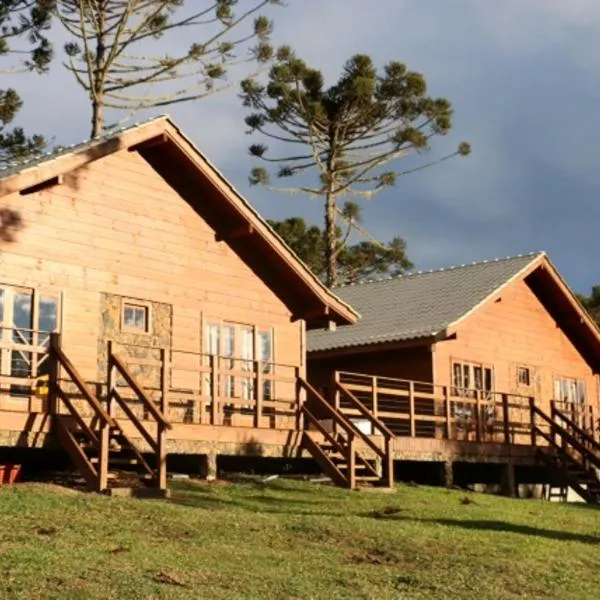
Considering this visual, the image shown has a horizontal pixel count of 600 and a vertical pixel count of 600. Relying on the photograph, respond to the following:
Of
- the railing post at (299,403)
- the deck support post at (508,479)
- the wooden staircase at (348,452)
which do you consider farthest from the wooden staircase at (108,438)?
the deck support post at (508,479)

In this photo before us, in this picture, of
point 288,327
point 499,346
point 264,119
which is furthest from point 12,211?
point 264,119

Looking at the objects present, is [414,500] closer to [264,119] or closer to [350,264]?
[264,119]

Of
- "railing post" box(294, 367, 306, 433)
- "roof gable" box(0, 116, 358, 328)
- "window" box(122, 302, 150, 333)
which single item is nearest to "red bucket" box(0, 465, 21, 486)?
"window" box(122, 302, 150, 333)

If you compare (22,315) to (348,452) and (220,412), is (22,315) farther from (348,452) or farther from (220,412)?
(348,452)

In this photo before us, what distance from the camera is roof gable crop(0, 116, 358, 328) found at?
1961 centimetres

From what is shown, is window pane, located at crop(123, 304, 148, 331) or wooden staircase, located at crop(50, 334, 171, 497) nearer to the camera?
wooden staircase, located at crop(50, 334, 171, 497)

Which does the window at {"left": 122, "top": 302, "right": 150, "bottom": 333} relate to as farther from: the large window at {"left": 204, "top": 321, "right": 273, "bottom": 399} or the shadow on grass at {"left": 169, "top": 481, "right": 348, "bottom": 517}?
the shadow on grass at {"left": 169, "top": 481, "right": 348, "bottom": 517}

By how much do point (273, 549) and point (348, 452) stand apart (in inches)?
280

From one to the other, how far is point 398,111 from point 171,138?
81.8 feet

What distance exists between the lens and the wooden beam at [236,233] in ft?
73.5

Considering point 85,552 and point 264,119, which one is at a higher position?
point 264,119

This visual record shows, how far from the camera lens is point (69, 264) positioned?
19562mm

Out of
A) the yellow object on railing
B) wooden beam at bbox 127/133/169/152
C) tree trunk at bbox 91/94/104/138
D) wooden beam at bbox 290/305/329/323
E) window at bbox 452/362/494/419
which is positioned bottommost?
the yellow object on railing

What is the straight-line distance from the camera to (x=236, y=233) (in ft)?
74.3
